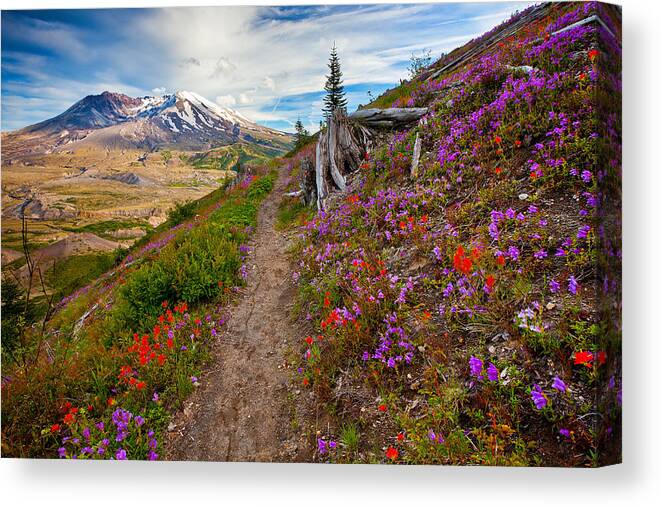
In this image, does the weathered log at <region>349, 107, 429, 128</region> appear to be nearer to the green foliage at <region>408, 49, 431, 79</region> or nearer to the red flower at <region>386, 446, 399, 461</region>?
the green foliage at <region>408, 49, 431, 79</region>

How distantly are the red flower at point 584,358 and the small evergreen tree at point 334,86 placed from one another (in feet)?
17.2

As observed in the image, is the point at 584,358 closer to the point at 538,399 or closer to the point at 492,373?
the point at 538,399

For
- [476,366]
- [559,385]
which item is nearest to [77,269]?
[476,366]

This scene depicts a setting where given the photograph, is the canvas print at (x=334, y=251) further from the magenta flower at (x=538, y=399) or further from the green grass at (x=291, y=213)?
the green grass at (x=291, y=213)

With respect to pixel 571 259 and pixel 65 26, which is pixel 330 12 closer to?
pixel 65 26

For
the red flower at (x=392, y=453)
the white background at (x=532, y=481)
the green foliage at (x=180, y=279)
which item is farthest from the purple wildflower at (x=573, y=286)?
the green foliage at (x=180, y=279)

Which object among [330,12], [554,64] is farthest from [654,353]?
[330,12]

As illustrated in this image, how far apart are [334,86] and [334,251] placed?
3055 mm

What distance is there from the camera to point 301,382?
15.0 ft

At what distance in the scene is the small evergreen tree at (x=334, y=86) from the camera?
5629 millimetres

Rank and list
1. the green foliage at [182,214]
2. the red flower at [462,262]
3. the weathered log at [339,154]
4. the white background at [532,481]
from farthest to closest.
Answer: the green foliage at [182,214] → the weathered log at [339,154] → the white background at [532,481] → the red flower at [462,262]

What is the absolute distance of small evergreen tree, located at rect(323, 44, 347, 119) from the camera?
563 centimetres

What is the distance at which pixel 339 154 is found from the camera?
10086 millimetres

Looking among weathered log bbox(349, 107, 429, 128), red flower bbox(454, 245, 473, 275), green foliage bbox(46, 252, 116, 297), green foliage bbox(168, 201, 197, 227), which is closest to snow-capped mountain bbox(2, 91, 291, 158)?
green foliage bbox(46, 252, 116, 297)
